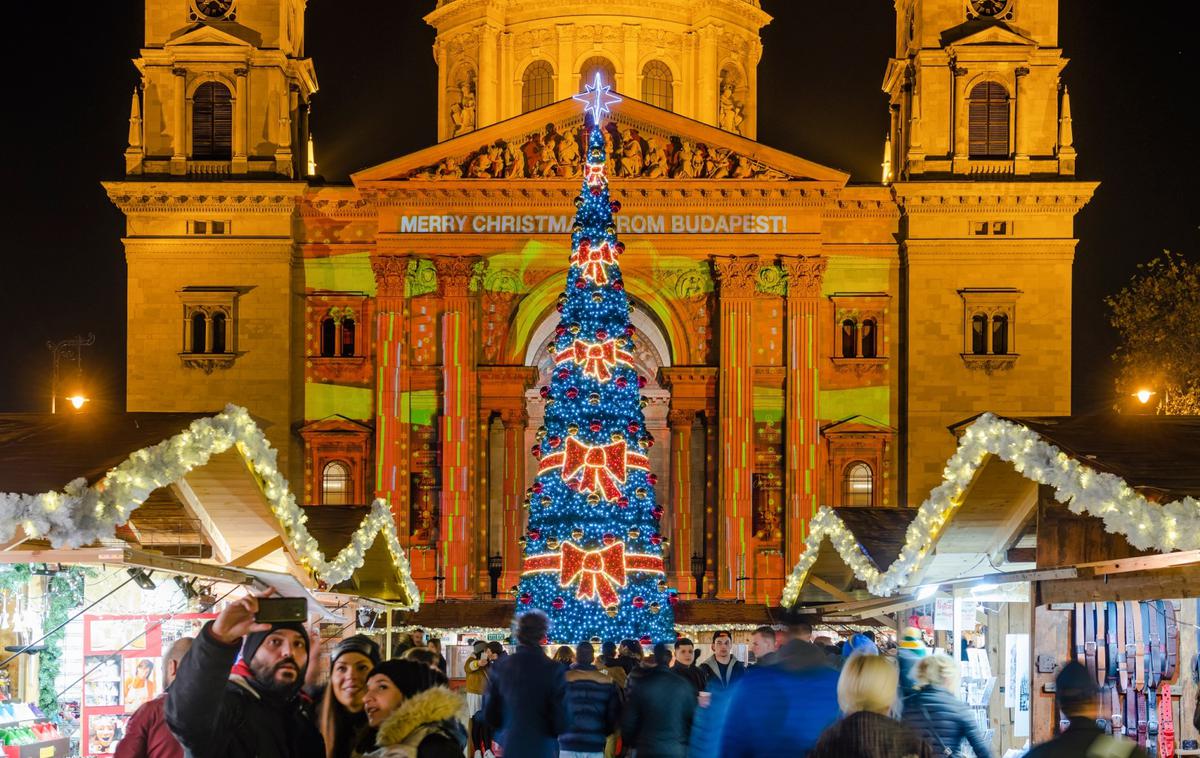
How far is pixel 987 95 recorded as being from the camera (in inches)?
1843

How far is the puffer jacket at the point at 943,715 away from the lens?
10469 mm

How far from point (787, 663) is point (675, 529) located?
36737mm

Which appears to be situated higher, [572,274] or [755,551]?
A: [572,274]

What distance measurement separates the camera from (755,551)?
44.7 m

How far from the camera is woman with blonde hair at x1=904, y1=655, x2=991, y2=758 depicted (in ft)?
34.4

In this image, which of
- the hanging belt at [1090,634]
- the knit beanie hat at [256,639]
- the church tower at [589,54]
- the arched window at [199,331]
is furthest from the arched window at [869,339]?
the knit beanie hat at [256,639]

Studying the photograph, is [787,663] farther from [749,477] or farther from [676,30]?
[676,30]

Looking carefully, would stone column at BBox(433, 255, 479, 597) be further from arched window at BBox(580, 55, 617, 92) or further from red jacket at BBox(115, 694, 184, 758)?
red jacket at BBox(115, 694, 184, 758)

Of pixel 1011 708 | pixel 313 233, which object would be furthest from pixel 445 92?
pixel 1011 708

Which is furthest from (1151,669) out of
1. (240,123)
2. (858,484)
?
(240,123)

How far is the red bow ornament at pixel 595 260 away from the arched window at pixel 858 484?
58.4 feet

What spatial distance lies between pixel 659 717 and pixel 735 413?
32341mm

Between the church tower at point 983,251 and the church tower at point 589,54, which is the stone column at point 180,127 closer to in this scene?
the church tower at point 589,54

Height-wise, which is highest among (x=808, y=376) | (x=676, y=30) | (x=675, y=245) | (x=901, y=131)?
(x=676, y=30)
